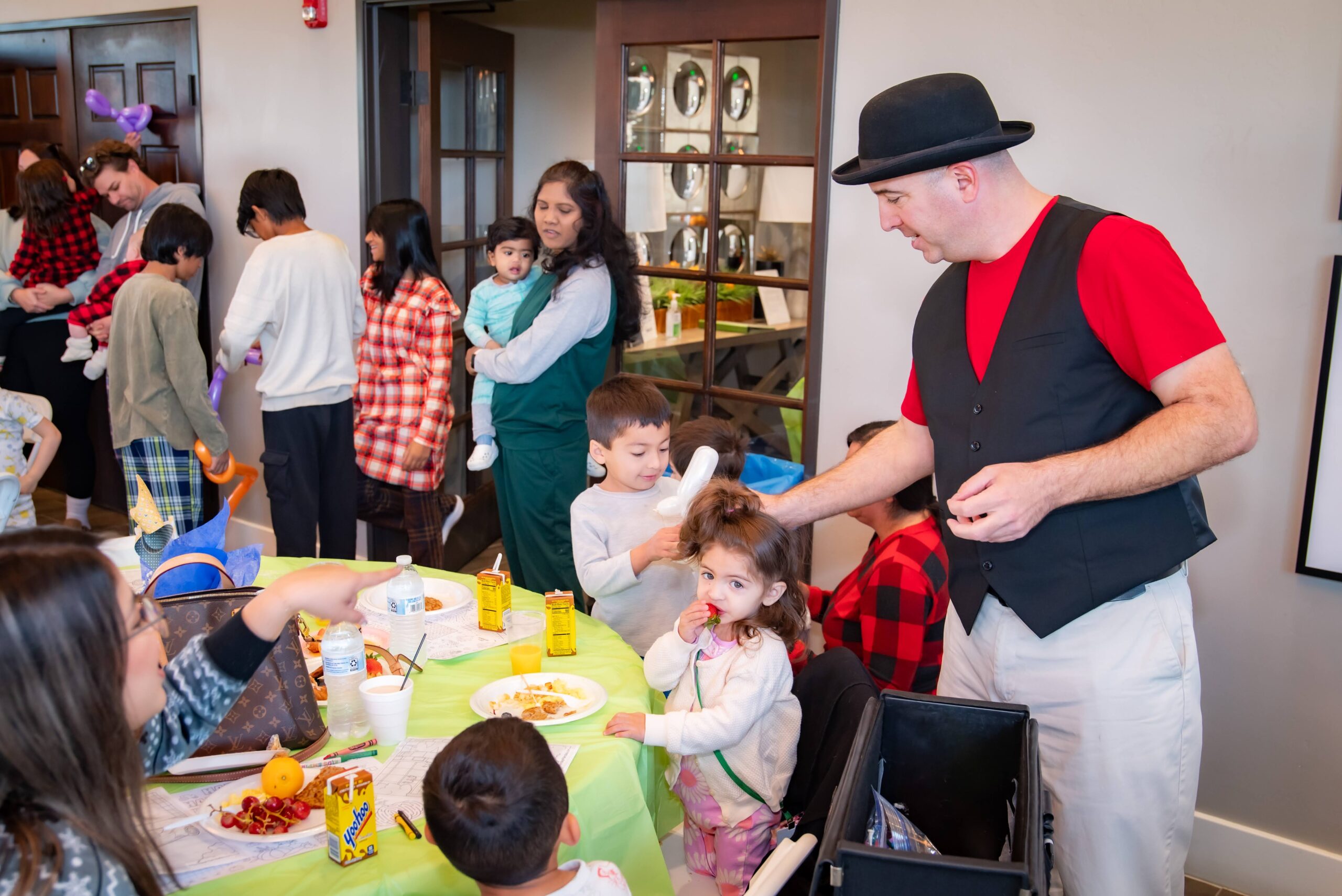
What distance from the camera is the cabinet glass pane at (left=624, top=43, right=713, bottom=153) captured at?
3.37 meters

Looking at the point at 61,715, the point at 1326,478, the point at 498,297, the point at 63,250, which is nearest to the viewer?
the point at 61,715

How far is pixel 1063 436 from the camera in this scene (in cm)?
162

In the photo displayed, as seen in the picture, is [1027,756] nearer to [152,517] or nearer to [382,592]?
[382,592]

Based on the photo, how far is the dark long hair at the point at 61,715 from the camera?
103 cm

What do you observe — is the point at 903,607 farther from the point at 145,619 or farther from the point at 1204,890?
the point at 145,619

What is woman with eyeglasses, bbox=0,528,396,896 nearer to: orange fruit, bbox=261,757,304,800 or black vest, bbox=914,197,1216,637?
orange fruit, bbox=261,757,304,800

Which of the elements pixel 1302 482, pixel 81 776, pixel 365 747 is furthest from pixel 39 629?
pixel 1302 482

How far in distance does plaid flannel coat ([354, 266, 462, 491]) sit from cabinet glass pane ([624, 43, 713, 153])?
2.83 feet

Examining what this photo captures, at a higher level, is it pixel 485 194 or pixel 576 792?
pixel 485 194

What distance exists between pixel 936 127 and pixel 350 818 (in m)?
1.29

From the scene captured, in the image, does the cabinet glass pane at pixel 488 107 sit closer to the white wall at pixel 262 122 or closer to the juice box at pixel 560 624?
the white wall at pixel 262 122

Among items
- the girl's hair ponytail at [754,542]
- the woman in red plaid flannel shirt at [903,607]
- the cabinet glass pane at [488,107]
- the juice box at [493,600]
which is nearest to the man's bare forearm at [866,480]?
the girl's hair ponytail at [754,542]

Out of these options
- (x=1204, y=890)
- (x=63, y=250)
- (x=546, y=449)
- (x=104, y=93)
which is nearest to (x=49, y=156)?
(x=104, y=93)

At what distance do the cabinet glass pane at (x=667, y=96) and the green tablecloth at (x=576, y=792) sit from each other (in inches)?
68.0
